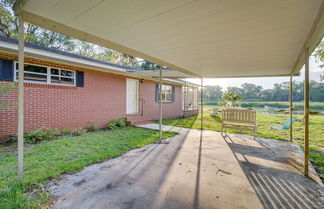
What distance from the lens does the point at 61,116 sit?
5.73 m

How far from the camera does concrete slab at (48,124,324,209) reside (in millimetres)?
2053

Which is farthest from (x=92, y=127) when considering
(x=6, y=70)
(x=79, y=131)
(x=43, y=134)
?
(x=6, y=70)

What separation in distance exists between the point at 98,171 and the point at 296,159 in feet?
14.4

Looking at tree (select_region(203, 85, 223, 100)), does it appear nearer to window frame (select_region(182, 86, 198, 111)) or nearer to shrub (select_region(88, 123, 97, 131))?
window frame (select_region(182, 86, 198, 111))

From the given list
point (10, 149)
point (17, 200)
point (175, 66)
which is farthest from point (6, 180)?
point (175, 66)

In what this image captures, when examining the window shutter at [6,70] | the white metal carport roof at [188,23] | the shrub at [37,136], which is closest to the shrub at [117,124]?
the shrub at [37,136]

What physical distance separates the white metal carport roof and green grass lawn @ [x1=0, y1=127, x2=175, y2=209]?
2.43 metres

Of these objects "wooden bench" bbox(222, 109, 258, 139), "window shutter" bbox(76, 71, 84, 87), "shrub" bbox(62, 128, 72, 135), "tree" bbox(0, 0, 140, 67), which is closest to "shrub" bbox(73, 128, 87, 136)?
"shrub" bbox(62, 128, 72, 135)

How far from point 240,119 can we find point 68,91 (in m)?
6.42

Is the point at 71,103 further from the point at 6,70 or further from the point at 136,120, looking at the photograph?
the point at 136,120

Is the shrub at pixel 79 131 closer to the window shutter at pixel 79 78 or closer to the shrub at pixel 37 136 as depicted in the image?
the shrub at pixel 37 136

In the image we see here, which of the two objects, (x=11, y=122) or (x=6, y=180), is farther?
(x=11, y=122)

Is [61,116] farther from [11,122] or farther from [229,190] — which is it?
[229,190]

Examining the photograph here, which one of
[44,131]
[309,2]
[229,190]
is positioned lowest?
[229,190]
